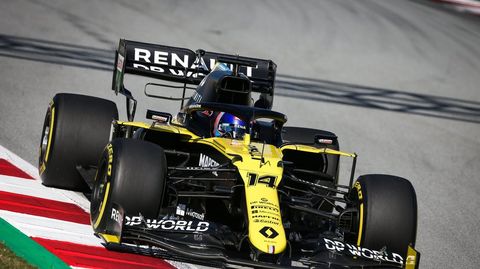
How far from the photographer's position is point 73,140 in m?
9.32

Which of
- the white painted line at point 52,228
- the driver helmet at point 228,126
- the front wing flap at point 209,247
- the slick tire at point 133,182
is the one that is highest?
the driver helmet at point 228,126

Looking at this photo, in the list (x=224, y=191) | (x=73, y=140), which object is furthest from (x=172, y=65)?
(x=224, y=191)

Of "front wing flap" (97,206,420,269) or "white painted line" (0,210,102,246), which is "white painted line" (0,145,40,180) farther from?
"front wing flap" (97,206,420,269)

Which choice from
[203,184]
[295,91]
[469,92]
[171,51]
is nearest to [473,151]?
[295,91]

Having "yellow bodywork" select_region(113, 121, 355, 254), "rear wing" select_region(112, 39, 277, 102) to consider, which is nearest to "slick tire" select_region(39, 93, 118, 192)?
"yellow bodywork" select_region(113, 121, 355, 254)

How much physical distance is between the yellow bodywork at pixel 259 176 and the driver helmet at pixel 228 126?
0.74ft

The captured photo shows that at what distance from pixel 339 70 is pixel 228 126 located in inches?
438

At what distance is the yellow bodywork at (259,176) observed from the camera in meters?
7.40

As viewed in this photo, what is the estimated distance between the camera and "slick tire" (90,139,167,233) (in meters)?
7.62

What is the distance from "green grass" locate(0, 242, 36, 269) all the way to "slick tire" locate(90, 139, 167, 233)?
28.2 inches

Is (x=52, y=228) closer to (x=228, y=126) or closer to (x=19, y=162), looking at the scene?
(x=228, y=126)

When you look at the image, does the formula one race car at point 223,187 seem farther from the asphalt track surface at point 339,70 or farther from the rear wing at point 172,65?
the asphalt track surface at point 339,70

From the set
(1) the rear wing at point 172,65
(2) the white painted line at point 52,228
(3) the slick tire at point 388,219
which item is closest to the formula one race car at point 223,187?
(3) the slick tire at point 388,219

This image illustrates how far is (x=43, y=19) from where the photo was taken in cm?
2012
